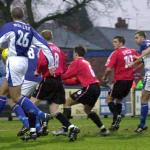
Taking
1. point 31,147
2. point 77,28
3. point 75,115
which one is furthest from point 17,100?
point 77,28

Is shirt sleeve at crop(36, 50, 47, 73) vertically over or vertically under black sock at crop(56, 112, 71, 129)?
over

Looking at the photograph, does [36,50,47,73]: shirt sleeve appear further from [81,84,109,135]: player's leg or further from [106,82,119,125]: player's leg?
[106,82,119,125]: player's leg

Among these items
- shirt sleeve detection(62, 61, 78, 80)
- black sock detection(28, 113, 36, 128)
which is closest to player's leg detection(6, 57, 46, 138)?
black sock detection(28, 113, 36, 128)

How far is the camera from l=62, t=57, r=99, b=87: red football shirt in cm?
1196

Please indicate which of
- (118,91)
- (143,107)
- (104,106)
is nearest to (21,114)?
(143,107)

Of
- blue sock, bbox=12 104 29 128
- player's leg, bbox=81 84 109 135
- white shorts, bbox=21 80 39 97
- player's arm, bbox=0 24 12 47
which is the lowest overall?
blue sock, bbox=12 104 29 128

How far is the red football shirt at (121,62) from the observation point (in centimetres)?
1334

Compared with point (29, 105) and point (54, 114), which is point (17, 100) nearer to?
point (29, 105)

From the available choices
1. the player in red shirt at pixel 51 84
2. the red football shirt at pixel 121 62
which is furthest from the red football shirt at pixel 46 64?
the red football shirt at pixel 121 62

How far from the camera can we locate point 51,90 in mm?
11875

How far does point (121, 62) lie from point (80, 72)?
63.7 inches

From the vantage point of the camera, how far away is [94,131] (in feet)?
43.1

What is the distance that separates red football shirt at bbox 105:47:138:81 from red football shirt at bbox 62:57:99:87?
1.22 meters

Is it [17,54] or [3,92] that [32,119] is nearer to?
[3,92]
